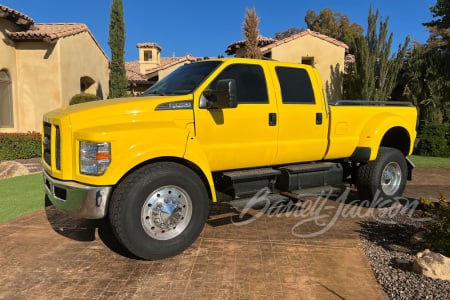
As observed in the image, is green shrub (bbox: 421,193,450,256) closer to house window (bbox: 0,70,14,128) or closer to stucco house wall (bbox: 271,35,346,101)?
house window (bbox: 0,70,14,128)

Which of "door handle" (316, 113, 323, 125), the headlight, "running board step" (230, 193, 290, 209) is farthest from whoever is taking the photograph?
"door handle" (316, 113, 323, 125)

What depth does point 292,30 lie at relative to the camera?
5312cm

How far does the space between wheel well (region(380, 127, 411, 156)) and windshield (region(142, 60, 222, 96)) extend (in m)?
3.73

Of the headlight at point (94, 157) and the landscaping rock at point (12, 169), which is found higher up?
the headlight at point (94, 157)

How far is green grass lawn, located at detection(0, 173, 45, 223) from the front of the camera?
6.21m

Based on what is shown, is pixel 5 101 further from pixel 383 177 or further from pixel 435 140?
pixel 435 140

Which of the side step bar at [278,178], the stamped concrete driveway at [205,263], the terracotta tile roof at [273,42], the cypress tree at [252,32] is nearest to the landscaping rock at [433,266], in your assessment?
the stamped concrete driveway at [205,263]

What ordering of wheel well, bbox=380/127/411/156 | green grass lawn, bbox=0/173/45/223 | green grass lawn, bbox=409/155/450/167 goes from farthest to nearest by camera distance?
green grass lawn, bbox=409/155/450/167
wheel well, bbox=380/127/411/156
green grass lawn, bbox=0/173/45/223

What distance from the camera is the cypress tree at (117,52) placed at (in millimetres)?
18891

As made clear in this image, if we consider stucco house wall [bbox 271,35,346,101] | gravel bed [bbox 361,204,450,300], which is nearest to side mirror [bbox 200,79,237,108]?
gravel bed [bbox 361,204,450,300]

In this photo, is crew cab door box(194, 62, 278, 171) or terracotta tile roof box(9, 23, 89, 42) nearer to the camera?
crew cab door box(194, 62, 278, 171)

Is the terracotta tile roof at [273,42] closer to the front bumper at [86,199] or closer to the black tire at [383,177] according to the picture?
the black tire at [383,177]

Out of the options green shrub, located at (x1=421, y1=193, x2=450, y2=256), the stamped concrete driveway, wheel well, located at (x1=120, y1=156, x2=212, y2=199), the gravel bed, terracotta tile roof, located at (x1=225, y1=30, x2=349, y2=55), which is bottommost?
the stamped concrete driveway

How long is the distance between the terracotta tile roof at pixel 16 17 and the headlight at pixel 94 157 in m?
11.3
